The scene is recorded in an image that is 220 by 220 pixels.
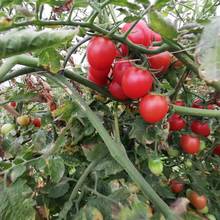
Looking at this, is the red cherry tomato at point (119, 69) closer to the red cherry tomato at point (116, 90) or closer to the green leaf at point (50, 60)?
the red cherry tomato at point (116, 90)

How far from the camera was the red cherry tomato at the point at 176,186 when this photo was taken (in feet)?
2.96

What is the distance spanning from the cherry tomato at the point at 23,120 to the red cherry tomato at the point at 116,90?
1.22 feet

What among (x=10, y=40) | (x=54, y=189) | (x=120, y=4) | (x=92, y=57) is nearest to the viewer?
(x=10, y=40)

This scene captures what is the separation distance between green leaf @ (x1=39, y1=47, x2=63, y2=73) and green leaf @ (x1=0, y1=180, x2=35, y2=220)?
8.5 inches

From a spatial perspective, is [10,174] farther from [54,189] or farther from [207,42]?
[207,42]

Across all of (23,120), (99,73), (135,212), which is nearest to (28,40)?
(99,73)

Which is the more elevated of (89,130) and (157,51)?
(157,51)

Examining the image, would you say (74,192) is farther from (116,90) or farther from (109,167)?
(116,90)

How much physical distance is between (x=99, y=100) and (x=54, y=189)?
7.9 inches

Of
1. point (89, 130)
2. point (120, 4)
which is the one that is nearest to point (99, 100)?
point (89, 130)

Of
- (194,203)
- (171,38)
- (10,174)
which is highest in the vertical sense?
(171,38)

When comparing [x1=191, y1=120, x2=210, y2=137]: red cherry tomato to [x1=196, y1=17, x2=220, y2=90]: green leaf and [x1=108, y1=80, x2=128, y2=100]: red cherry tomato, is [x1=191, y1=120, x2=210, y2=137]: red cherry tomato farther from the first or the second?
[x1=196, y1=17, x2=220, y2=90]: green leaf

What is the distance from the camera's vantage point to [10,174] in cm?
72

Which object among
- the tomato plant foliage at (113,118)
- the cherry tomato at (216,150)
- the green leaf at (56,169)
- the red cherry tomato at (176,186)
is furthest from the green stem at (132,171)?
the cherry tomato at (216,150)
